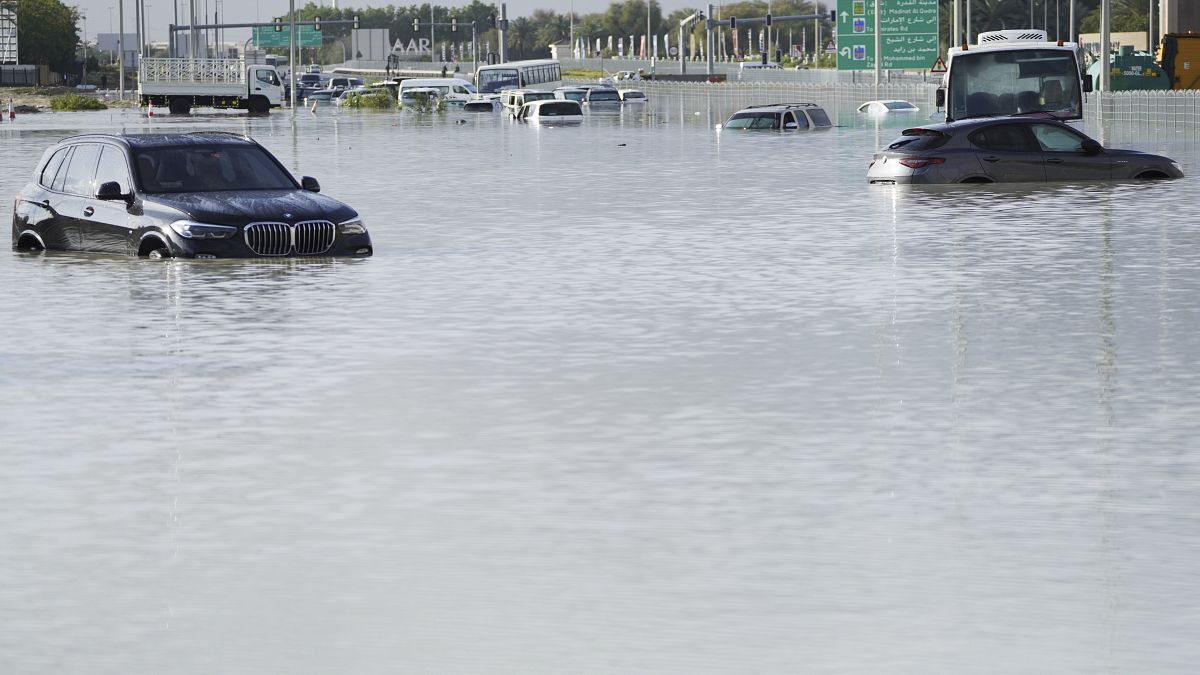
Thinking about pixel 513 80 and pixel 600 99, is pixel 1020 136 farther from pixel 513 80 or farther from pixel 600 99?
pixel 513 80

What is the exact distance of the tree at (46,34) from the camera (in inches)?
6457

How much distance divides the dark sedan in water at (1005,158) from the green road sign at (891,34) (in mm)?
54519

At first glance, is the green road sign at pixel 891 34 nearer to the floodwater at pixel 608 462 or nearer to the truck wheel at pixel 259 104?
the truck wheel at pixel 259 104

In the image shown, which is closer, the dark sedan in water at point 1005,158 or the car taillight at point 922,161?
the car taillight at point 922,161

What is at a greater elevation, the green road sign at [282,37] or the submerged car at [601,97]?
the green road sign at [282,37]

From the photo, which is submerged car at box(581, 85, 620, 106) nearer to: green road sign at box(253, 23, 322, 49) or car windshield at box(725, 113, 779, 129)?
car windshield at box(725, 113, 779, 129)

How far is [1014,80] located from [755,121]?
67.1 ft

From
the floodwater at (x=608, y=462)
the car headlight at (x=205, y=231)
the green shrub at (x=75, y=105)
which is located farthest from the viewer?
the green shrub at (x=75, y=105)

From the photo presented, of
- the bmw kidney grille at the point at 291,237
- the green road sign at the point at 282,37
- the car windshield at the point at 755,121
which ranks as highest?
the green road sign at the point at 282,37

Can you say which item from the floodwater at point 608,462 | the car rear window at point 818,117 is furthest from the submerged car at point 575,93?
the floodwater at point 608,462

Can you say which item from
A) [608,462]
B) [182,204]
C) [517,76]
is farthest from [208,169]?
[517,76]

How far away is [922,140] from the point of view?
32.5 metres

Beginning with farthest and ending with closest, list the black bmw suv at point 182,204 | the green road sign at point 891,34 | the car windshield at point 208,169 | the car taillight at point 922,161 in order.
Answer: the green road sign at point 891,34, the car taillight at point 922,161, the car windshield at point 208,169, the black bmw suv at point 182,204

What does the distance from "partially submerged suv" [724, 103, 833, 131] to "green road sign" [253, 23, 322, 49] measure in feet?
367
